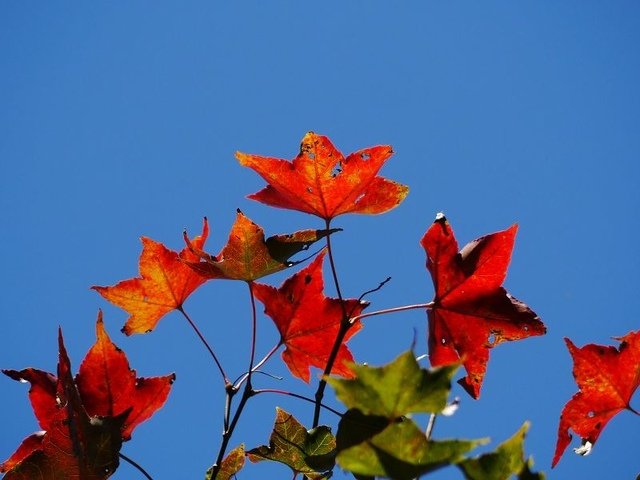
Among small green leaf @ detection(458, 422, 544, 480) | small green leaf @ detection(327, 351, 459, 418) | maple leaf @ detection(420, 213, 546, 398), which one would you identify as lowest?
small green leaf @ detection(458, 422, 544, 480)

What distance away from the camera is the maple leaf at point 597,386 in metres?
1.23

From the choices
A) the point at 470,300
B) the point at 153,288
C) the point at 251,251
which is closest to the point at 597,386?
the point at 470,300

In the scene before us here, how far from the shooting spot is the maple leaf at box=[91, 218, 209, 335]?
1.30 m

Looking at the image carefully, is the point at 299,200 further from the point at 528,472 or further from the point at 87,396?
the point at 528,472

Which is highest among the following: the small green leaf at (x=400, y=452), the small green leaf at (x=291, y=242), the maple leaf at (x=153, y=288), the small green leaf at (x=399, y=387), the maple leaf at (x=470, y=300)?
the maple leaf at (x=153, y=288)

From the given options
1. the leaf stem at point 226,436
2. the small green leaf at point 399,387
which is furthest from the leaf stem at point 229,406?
the small green leaf at point 399,387

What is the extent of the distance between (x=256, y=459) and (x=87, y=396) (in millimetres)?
353

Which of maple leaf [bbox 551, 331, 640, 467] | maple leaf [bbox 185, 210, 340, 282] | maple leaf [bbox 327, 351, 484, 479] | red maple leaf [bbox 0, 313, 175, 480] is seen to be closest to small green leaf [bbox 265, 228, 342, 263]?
maple leaf [bbox 185, 210, 340, 282]

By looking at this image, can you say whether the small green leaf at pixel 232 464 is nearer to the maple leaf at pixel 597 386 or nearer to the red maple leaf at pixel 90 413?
the red maple leaf at pixel 90 413

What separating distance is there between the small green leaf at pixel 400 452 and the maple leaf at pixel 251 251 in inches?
20.9

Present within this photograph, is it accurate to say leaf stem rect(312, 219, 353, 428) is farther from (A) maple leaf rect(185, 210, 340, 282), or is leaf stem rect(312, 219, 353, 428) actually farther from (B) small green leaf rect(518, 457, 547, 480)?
(B) small green leaf rect(518, 457, 547, 480)

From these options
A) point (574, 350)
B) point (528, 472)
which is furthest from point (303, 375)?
point (528, 472)

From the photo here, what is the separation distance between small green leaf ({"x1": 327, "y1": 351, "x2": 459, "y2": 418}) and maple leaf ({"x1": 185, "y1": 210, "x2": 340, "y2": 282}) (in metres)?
0.48

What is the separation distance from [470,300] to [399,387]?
1.78 ft
